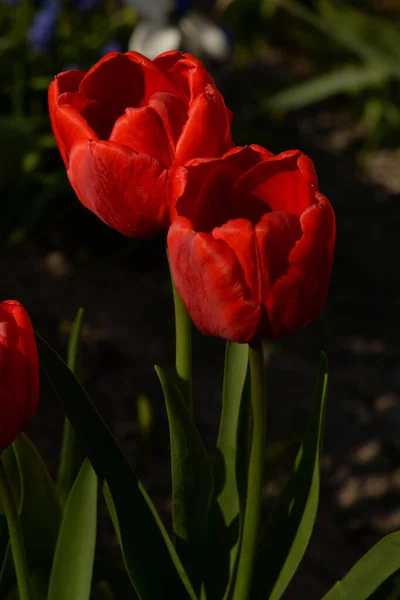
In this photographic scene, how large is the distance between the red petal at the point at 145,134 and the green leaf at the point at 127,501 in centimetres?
20

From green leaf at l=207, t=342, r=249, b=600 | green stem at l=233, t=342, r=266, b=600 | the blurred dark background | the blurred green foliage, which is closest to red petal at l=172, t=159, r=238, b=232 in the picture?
green stem at l=233, t=342, r=266, b=600

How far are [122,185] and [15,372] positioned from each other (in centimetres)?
17

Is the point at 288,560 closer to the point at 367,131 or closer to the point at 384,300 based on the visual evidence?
the point at 384,300

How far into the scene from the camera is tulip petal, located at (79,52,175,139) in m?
0.86

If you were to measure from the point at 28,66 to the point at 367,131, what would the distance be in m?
1.29

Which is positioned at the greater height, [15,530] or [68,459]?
[15,530]

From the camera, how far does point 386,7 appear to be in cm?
368

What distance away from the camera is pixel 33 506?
3.29 feet

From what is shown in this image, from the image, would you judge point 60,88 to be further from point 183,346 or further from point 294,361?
point 294,361

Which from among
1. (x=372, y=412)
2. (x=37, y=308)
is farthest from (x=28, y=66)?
(x=372, y=412)

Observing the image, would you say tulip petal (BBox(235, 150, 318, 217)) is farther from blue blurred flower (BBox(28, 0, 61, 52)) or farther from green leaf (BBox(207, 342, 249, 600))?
blue blurred flower (BBox(28, 0, 61, 52))

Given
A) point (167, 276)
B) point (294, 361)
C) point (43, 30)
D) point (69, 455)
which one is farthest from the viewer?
point (167, 276)

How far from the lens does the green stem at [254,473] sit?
2.53ft

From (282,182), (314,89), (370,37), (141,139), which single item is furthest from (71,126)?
(370,37)
